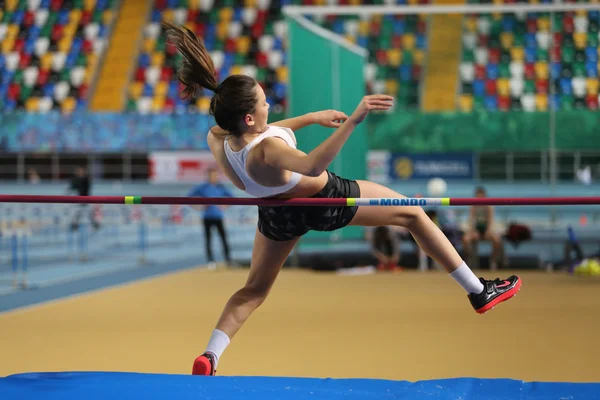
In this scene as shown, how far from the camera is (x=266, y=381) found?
277 cm

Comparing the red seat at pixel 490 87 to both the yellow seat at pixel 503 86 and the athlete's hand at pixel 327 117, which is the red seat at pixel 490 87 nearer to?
the yellow seat at pixel 503 86

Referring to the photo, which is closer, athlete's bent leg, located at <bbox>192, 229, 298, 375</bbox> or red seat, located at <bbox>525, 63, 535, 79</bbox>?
athlete's bent leg, located at <bbox>192, 229, 298, 375</bbox>

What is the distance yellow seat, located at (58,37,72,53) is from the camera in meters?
19.4

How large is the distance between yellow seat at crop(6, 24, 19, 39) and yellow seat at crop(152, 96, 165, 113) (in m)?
4.35

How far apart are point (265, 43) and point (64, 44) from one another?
473cm

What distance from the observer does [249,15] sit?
1953 cm

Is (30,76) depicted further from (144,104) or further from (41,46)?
(144,104)

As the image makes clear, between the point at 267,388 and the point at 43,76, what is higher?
the point at 43,76

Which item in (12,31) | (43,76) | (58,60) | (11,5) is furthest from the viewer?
(11,5)

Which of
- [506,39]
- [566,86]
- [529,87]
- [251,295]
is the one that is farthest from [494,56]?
[251,295]

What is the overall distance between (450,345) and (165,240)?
9.75 m

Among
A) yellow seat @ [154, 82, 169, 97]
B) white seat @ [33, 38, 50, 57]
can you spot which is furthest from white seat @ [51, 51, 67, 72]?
yellow seat @ [154, 82, 169, 97]

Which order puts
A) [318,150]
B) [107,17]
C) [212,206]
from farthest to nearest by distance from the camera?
1. [107,17]
2. [212,206]
3. [318,150]

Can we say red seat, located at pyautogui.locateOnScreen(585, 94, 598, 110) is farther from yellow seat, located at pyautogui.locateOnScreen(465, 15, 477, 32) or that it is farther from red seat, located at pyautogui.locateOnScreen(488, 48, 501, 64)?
yellow seat, located at pyautogui.locateOnScreen(465, 15, 477, 32)
